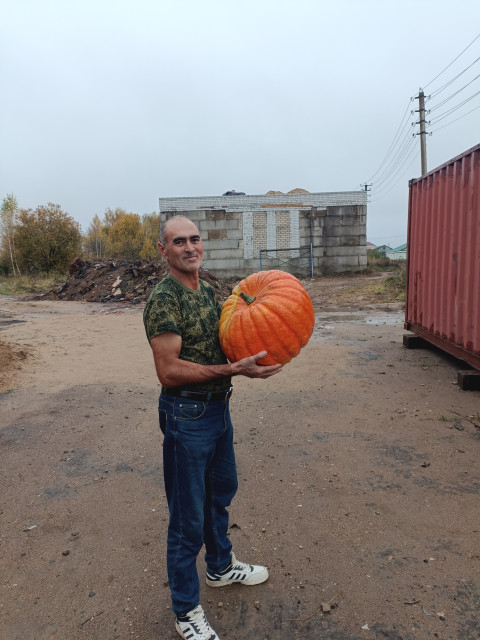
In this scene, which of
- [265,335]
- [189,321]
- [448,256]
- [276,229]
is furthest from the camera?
[276,229]

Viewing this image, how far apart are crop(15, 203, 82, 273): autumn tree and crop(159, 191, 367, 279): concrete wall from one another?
10.2 meters

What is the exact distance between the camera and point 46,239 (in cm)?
3142

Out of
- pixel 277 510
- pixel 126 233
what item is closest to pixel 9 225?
pixel 126 233

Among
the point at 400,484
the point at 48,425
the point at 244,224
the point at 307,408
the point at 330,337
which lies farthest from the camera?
the point at 244,224

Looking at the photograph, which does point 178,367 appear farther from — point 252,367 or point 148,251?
point 148,251

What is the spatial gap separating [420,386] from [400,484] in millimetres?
2761

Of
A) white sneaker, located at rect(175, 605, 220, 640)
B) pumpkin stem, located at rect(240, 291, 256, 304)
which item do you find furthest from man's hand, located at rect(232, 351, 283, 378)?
white sneaker, located at rect(175, 605, 220, 640)

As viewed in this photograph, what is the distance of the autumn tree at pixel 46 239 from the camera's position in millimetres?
31422

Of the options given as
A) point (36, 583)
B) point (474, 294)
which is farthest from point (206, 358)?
point (474, 294)

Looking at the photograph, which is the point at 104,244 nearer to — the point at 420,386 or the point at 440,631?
the point at 420,386

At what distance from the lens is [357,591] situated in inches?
96.3

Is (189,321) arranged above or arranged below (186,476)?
above

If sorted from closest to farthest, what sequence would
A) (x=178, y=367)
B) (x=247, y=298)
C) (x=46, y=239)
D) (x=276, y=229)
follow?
(x=178, y=367)
(x=247, y=298)
(x=276, y=229)
(x=46, y=239)

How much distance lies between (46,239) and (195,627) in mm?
32888
